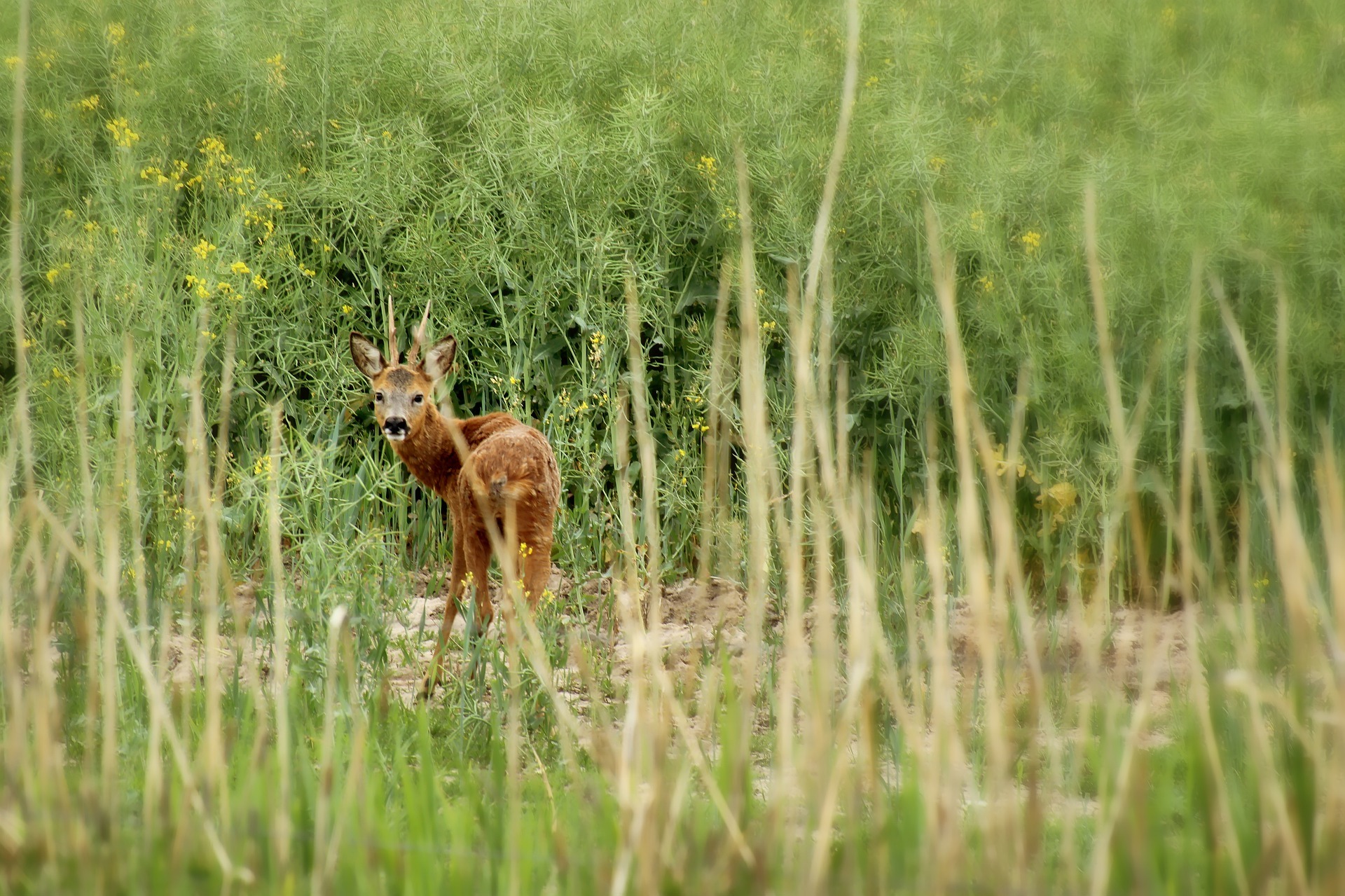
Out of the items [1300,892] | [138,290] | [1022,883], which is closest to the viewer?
[1300,892]

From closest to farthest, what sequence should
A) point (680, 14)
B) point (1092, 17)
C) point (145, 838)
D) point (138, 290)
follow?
point (145, 838) → point (138, 290) → point (1092, 17) → point (680, 14)

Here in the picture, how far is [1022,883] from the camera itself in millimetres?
2131

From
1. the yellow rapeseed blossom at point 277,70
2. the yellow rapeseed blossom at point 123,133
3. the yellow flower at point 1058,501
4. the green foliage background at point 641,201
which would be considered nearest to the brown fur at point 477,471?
the green foliage background at point 641,201

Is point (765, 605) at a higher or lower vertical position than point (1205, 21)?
lower

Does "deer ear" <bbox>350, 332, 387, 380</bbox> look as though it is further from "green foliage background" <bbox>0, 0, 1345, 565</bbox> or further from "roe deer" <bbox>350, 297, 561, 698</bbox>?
"green foliage background" <bbox>0, 0, 1345, 565</bbox>

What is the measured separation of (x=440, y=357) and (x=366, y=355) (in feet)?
0.88

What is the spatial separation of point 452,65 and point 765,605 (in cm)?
324

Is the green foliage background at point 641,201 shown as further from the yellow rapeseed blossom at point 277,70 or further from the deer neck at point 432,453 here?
the deer neck at point 432,453

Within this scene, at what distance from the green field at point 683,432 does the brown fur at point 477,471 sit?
0.27 m

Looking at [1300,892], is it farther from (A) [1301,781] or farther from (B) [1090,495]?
(B) [1090,495]

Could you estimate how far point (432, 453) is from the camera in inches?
186

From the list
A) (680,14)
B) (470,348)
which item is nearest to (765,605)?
(470,348)

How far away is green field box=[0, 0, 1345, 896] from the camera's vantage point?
229 cm

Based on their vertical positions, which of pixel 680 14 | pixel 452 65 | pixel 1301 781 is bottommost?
pixel 1301 781
